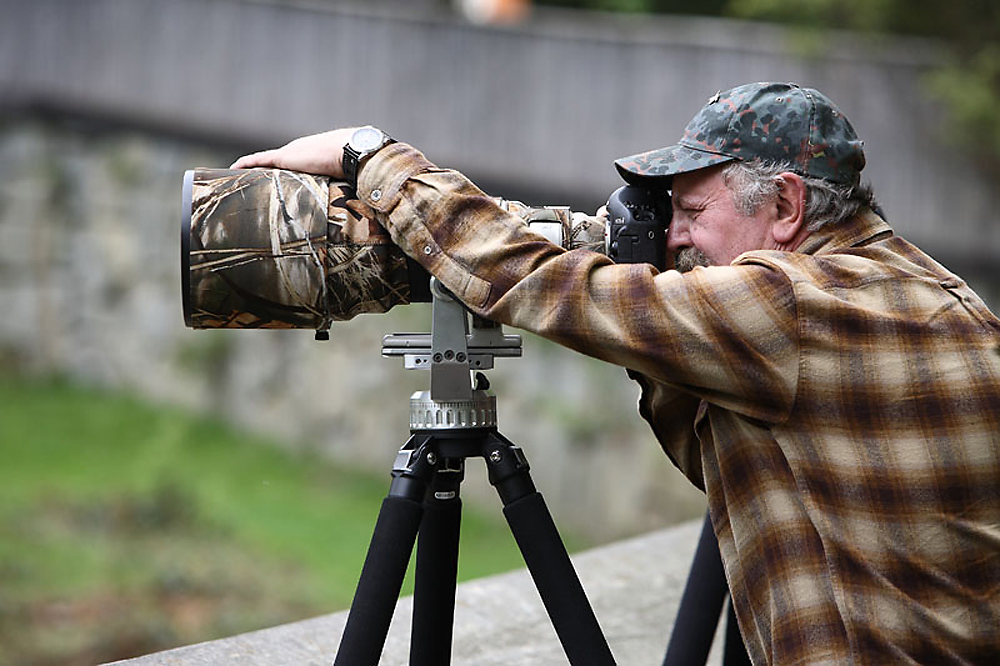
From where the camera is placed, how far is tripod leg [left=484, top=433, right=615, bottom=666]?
1781mm

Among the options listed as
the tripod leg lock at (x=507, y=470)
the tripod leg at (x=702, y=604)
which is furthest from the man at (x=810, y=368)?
the tripod leg at (x=702, y=604)

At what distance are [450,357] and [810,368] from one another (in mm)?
518

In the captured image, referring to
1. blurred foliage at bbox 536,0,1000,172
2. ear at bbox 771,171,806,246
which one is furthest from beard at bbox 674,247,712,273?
blurred foliage at bbox 536,0,1000,172

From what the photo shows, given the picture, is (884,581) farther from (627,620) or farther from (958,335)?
(627,620)

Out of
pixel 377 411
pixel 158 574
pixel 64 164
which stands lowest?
pixel 158 574

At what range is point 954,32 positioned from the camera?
6.72m

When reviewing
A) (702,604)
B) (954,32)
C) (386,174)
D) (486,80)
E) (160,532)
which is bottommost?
(160,532)

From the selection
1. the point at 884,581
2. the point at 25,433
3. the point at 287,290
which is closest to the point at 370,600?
the point at 287,290

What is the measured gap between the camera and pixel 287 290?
1838 mm

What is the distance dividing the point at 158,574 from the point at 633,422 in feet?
8.82

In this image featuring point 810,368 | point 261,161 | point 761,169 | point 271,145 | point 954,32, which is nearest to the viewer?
point 810,368

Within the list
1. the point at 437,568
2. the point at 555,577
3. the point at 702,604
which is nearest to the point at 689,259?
the point at 555,577

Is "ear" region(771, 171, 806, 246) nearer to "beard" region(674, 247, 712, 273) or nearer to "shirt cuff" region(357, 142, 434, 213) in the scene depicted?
"beard" region(674, 247, 712, 273)

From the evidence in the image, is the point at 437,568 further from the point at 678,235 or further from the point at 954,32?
the point at 954,32
